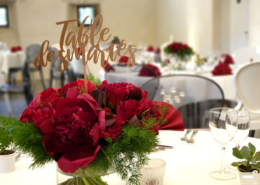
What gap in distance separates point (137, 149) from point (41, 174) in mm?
415

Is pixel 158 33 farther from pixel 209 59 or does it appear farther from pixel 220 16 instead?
pixel 209 59

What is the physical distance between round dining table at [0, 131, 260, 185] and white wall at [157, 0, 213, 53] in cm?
519

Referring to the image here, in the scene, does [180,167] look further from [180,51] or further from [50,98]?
[180,51]

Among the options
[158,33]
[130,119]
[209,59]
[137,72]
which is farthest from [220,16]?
[130,119]

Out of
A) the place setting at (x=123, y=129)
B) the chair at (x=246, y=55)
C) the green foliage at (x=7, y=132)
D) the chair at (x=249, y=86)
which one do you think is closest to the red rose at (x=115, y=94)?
the place setting at (x=123, y=129)

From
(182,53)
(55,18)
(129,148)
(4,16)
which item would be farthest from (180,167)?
(4,16)

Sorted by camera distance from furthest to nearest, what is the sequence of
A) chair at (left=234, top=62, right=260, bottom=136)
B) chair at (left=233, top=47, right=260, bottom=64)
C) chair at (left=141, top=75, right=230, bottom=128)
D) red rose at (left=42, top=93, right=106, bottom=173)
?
chair at (left=233, top=47, right=260, bottom=64)
chair at (left=234, top=62, right=260, bottom=136)
chair at (left=141, top=75, right=230, bottom=128)
red rose at (left=42, top=93, right=106, bottom=173)

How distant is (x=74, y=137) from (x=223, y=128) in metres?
0.46

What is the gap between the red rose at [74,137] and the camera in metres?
0.61

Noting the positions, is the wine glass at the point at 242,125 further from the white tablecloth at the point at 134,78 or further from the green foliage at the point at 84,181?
the white tablecloth at the point at 134,78

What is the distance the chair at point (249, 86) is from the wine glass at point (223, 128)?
1405 millimetres

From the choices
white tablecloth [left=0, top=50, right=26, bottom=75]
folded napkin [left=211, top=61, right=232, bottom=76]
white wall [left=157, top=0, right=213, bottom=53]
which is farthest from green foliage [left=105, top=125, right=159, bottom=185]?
white wall [left=157, top=0, right=213, bottom=53]

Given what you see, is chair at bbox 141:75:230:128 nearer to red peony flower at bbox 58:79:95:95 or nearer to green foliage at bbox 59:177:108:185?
red peony flower at bbox 58:79:95:95

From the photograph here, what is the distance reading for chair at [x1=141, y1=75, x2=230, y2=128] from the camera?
1.98 metres
